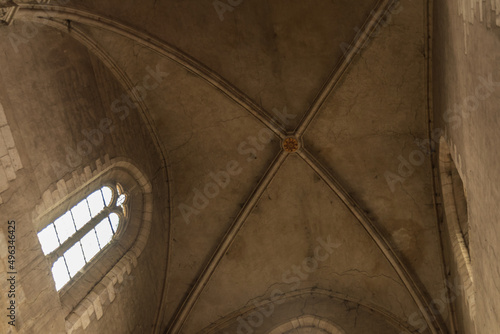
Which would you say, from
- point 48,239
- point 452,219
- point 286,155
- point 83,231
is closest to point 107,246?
point 83,231

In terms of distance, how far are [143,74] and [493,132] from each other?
6726 millimetres

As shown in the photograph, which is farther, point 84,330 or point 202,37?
point 202,37

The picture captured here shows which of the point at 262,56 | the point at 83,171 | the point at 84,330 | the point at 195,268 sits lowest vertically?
the point at 84,330

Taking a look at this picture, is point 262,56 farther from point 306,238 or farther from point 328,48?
point 306,238

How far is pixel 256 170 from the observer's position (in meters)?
11.3

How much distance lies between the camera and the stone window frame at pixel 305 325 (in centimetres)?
1034

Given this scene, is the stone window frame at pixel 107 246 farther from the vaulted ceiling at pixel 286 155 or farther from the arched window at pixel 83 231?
the vaulted ceiling at pixel 286 155

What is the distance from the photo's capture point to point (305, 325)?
1048 centimetres

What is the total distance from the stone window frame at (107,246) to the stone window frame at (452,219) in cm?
514

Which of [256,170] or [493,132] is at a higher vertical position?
[256,170]

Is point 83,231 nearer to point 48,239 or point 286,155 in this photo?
point 48,239

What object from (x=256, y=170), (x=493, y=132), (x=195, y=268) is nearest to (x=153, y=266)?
(x=195, y=268)

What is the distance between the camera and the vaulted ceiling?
32.6 ft

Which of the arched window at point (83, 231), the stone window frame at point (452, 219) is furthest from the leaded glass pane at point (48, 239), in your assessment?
the stone window frame at point (452, 219)
